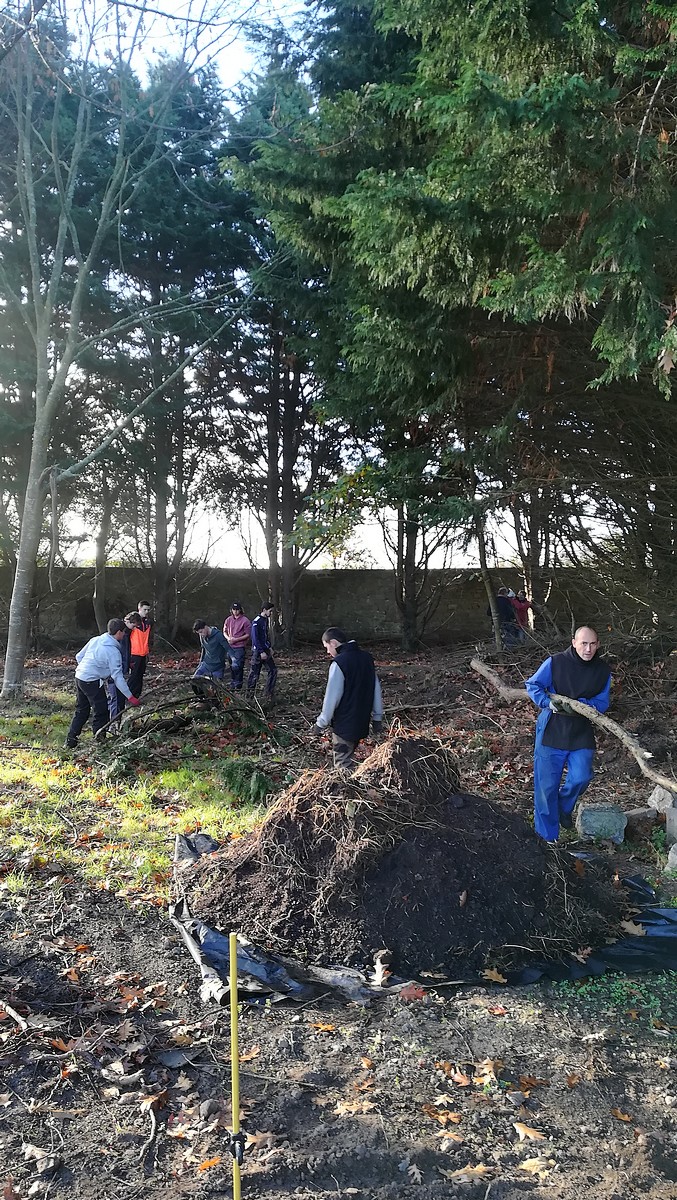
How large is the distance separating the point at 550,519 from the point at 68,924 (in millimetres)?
7994

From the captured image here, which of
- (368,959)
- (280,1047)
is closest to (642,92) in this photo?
(368,959)

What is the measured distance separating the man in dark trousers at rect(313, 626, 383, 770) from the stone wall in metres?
12.0

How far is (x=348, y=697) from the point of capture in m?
6.62

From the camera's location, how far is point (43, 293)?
16609mm

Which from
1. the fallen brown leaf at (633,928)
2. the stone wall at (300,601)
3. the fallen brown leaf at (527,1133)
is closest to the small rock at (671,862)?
the fallen brown leaf at (633,928)

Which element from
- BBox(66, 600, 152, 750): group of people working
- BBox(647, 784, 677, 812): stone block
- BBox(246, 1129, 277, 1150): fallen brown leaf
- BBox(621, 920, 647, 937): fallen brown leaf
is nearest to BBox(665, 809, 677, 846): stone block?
BBox(647, 784, 677, 812): stone block

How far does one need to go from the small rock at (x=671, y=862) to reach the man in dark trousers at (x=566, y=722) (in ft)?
2.57

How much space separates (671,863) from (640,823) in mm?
824

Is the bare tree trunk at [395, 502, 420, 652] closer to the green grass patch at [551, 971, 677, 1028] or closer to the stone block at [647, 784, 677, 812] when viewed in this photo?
the stone block at [647, 784, 677, 812]

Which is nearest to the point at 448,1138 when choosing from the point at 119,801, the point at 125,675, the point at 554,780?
the point at 554,780

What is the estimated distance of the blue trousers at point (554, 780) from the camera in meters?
6.08

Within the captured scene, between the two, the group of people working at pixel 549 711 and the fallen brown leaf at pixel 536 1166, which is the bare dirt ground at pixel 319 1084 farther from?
the group of people working at pixel 549 711

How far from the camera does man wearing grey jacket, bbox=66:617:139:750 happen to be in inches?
349

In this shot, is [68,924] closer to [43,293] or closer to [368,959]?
[368,959]
